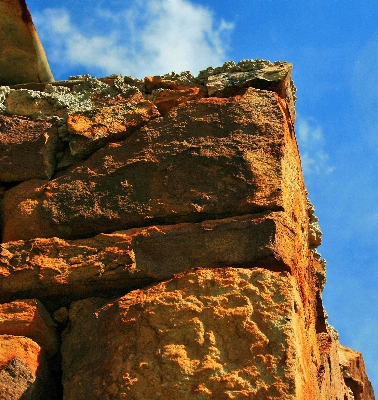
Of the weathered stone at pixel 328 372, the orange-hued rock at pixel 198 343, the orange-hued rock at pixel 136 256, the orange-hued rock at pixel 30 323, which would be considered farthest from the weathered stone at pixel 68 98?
the weathered stone at pixel 328 372

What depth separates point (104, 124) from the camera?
3.35m

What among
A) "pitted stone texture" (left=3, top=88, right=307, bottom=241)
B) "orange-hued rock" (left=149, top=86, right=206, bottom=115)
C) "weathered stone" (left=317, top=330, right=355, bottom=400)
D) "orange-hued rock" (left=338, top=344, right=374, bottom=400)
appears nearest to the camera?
"pitted stone texture" (left=3, top=88, right=307, bottom=241)

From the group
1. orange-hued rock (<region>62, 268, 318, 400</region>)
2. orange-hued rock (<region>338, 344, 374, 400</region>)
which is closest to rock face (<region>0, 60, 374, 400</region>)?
orange-hued rock (<region>62, 268, 318, 400</region>)

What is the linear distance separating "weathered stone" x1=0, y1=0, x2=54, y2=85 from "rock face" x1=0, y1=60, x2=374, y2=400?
22 cm

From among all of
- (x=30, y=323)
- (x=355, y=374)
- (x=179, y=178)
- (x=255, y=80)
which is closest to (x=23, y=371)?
(x=30, y=323)

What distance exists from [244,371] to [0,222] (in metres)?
1.38

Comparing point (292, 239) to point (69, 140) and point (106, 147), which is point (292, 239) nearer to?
point (106, 147)

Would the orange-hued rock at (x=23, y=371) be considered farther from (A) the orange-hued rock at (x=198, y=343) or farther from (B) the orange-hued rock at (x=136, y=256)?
(B) the orange-hued rock at (x=136, y=256)

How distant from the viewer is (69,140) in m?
3.36

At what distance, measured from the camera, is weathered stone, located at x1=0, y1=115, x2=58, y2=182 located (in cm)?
330

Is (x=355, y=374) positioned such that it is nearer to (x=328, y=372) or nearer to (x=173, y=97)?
(x=328, y=372)

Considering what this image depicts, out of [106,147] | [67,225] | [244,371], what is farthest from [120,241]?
[244,371]

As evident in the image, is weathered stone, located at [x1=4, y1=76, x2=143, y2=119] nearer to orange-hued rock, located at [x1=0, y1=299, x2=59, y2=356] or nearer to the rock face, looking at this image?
the rock face

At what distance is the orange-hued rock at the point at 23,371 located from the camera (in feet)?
8.50
